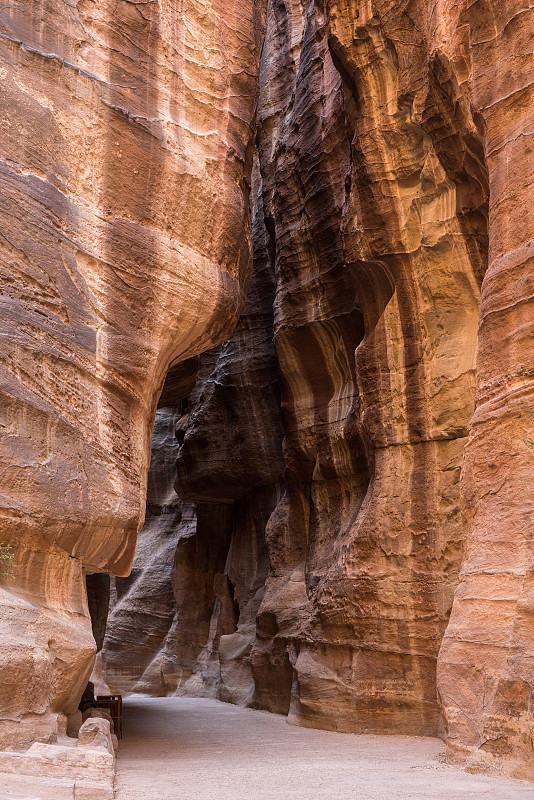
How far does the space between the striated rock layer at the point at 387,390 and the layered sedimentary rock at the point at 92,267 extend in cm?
249

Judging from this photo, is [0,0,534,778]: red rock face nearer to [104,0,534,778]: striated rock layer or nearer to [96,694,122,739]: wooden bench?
[104,0,534,778]: striated rock layer

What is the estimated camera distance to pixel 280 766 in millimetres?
8289

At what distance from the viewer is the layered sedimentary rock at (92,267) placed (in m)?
8.16

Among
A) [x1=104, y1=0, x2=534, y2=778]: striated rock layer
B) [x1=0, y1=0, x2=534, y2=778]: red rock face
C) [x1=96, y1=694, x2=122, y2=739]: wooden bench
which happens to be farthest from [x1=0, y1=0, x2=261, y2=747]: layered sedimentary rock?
[x1=96, y1=694, x2=122, y2=739]: wooden bench

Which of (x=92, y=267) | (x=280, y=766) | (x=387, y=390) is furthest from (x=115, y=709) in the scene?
(x=92, y=267)

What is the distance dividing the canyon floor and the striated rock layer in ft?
2.11

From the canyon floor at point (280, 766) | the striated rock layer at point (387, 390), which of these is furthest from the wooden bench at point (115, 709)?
the striated rock layer at point (387, 390)

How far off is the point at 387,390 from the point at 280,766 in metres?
6.51

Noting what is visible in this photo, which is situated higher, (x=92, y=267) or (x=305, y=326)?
(x=305, y=326)

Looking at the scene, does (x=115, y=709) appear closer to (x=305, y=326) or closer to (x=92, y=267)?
(x=92, y=267)

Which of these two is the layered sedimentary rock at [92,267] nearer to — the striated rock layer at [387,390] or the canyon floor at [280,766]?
the canyon floor at [280,766]

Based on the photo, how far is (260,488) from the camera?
66.5 ft

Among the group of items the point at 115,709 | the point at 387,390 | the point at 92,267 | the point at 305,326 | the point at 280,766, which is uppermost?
the point at 305,326

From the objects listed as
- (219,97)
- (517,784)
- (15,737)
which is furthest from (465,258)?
(15,737)
